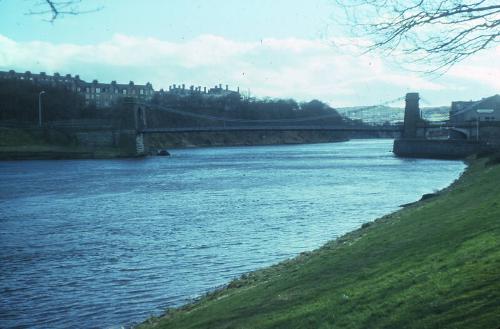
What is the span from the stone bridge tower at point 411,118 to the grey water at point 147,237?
59.0 meters

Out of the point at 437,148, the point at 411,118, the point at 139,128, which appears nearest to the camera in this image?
the point at 437,148

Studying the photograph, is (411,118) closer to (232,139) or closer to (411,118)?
(411,118)

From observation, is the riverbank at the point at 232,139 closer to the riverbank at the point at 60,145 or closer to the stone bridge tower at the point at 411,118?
the riverbank at the point at 60,145

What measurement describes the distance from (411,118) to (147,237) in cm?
8556

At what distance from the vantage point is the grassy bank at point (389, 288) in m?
6.05

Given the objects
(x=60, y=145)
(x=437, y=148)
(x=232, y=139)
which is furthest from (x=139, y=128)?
(x=232, y=139)

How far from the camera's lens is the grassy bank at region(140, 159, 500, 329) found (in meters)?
6.05

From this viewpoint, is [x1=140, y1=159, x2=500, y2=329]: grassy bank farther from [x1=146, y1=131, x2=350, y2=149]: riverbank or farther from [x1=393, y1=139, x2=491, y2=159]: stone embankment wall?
[x1=146, y1=131, x2=350, y2=149]: riverbank

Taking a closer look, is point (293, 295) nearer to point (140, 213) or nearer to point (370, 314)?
point (370, 314)

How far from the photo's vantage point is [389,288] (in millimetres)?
7320

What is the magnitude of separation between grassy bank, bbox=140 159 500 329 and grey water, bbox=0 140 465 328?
2471mm

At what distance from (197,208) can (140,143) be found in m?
80.7

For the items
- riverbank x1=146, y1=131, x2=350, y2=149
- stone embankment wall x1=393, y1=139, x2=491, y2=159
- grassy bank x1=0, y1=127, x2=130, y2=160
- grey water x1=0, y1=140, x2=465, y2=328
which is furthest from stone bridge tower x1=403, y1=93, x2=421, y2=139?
grey water x1=0, y1=140, x2=465, y2=328

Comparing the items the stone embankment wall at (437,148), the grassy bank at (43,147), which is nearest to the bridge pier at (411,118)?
the stone embankment wall at (437,148)
